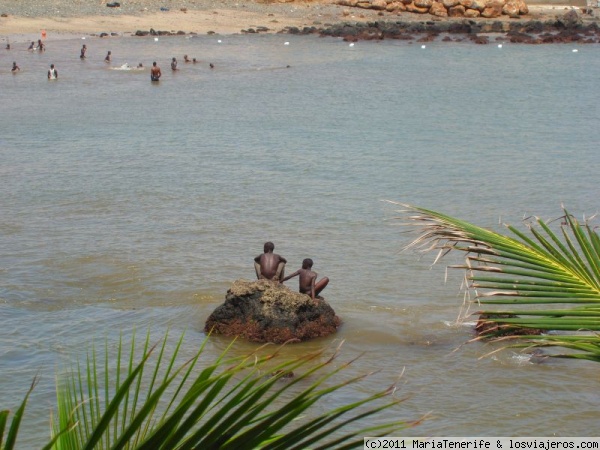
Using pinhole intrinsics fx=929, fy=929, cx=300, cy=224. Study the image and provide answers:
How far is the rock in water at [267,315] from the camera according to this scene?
10039mm

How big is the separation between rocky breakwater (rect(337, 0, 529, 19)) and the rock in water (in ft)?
164

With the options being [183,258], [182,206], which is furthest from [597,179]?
[183,258]

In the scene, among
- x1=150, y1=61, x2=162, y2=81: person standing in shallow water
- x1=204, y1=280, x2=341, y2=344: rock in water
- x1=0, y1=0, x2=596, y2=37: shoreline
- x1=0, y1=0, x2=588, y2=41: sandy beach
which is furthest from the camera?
x1=0, y1=0, x2=588, y2=41: sandy beach

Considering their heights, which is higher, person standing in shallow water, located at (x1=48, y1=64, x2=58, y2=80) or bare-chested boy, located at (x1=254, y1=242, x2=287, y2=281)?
person standing in shallow water, located at (x1=48, y1=64, x2=58, y2=80)

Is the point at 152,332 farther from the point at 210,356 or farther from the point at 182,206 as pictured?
the point at 182,206

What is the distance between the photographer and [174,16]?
174 feet

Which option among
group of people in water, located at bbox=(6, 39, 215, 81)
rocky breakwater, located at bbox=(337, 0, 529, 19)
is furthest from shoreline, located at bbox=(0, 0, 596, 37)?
group of people in water, located at bbox=(6, 39, 215, 81)

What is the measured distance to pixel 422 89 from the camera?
1389 inches

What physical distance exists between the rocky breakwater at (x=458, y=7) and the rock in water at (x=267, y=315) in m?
50.0

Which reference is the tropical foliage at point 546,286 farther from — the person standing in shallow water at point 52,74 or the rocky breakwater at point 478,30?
the rocky breakwater at point 478,30

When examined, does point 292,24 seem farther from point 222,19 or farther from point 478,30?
point 478,30

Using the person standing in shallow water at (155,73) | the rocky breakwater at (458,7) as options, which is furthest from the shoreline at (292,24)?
the person standing in shallow water at (155,73)

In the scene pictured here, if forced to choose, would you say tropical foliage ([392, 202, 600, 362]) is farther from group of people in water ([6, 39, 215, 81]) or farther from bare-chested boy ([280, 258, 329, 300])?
group of people in water ([6, 39, 215, 81])

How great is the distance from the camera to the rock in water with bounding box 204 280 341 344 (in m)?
10.0
